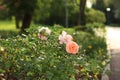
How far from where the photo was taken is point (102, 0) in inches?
2758

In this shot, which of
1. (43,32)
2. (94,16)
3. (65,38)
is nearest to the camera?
(65,38)

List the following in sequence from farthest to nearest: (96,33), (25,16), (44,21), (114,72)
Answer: (44,21) < (25,16) < (96,33) < (114,72)

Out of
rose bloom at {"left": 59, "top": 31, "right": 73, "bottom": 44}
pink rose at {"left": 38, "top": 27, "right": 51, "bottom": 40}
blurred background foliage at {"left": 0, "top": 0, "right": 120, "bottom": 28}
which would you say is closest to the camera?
rose bloom at {"left": 59, "top": 31, "right": 73, "bottom": 44}

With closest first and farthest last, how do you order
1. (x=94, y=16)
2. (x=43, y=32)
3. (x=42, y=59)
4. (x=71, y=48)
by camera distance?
(x=42, y=59), (x=71, y=48), (x=43, y=32), (x=94, y=16)

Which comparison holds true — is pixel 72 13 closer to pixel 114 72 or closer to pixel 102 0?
pixel 102 0

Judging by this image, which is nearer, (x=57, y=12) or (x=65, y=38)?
(x=65, y=38)

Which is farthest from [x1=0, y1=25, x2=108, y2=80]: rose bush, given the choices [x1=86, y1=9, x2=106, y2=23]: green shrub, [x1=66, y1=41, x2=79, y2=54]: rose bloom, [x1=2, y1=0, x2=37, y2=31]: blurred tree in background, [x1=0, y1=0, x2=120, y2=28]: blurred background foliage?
[x1=86, y1=9, x2=106, y2=23]: green shrub

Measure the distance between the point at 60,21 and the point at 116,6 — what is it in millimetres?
10125

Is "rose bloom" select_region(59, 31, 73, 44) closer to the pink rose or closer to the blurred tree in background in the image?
the pink rose

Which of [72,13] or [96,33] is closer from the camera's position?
[96,33]

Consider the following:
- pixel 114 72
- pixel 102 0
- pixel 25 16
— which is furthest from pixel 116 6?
pixel 114 72

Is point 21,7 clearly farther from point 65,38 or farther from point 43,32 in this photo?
point 65,38

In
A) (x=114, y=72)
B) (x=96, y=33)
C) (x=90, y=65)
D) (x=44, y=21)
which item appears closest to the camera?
(x=90, y=65)

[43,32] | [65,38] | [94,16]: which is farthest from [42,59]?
[94,16]
